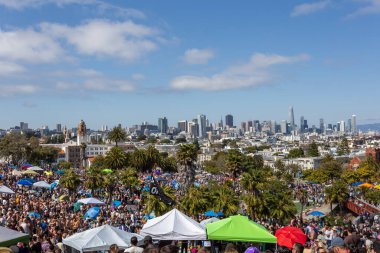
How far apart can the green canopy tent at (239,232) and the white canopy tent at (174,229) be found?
12.2 inches

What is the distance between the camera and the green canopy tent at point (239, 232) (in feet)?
33.9

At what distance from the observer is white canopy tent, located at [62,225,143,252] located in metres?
10.3

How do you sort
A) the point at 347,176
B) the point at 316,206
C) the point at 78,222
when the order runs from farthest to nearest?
the point at 347,176
the point at 316,206
the point at 78,222

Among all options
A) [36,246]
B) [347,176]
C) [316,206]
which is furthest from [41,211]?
[347,176]

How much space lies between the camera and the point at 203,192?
96.5 ft

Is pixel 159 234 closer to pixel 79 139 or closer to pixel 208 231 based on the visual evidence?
pixel 208 231

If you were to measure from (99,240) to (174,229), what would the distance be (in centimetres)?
177

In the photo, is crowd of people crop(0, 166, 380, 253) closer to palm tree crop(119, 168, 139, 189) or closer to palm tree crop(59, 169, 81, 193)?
palm tree crop(59, 169, 81, 193)

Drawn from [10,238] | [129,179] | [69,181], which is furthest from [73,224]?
[129,179]

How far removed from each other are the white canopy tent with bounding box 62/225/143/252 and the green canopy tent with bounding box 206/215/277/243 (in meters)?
2.06

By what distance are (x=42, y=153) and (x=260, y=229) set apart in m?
90.6

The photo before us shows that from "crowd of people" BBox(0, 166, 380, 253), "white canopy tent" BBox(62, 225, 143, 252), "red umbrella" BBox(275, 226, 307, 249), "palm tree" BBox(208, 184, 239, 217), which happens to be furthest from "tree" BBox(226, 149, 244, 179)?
"white canopy tent" BBox(62, 225, 143, 252)

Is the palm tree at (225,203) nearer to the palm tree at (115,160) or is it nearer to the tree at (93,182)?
the tree at (93,182)

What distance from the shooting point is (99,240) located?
10.4 metres
